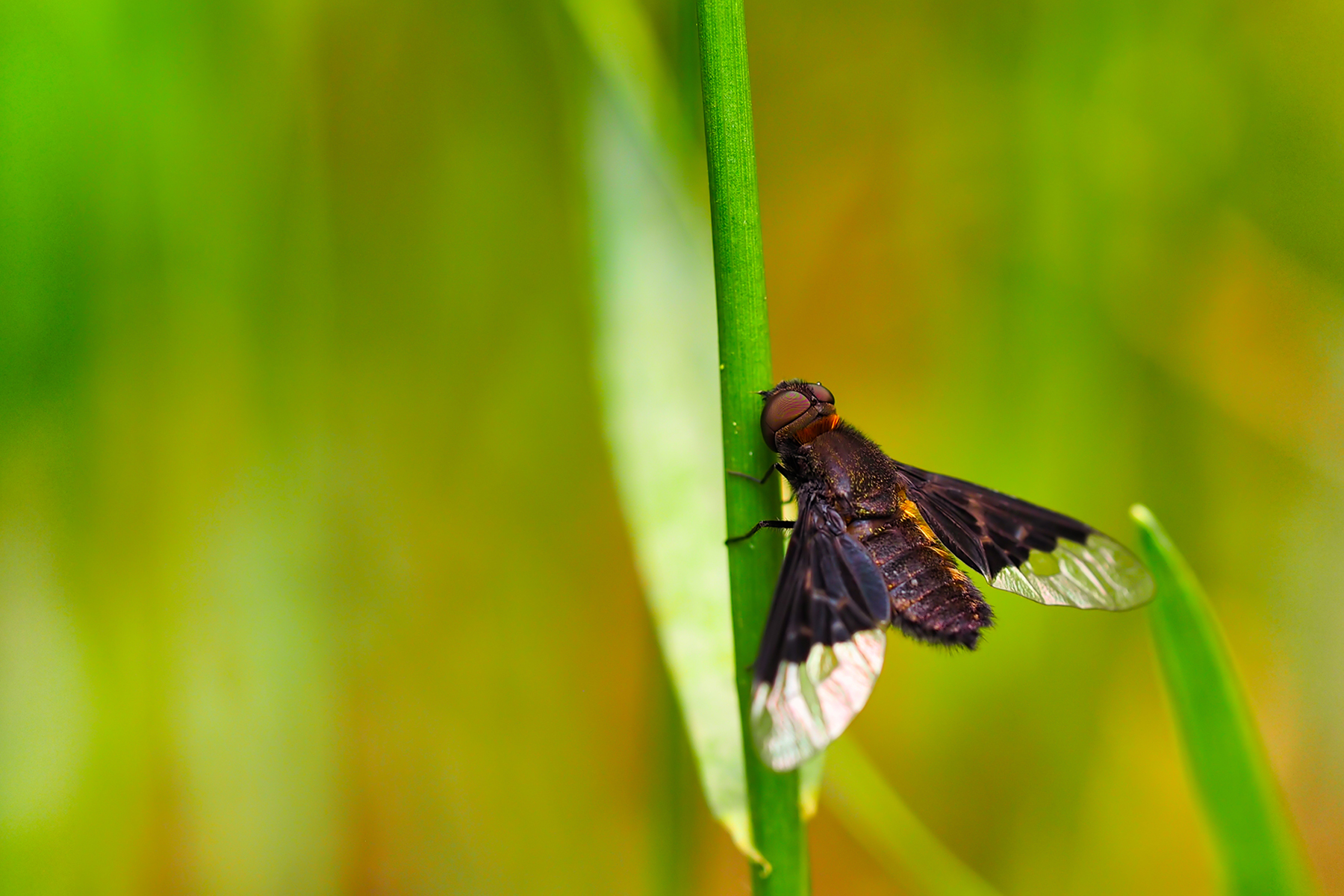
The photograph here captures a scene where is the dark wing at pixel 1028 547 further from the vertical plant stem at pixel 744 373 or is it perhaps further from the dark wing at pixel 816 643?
the vertical plant stem at pixel 744 373

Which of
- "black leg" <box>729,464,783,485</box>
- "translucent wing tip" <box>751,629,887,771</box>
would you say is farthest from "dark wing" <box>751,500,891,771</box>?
"black leg" <box>729,464,783,485</box>

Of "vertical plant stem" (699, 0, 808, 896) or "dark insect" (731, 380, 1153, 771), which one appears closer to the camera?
"vertical plant stem" (699, 0, 808, 896)

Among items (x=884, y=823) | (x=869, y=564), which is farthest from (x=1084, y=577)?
(x=884, y=823)

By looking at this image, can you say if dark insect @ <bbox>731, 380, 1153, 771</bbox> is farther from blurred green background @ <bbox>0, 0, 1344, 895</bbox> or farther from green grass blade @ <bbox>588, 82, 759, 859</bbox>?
blurred green background @ <bbox>0, 0, 1344, 895</bbox>

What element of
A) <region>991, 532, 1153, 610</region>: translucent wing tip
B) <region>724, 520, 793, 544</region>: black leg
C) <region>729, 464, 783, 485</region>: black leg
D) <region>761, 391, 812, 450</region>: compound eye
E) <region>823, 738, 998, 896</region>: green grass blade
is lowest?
<region>823, 738, 998, 896</region>: green grass blade

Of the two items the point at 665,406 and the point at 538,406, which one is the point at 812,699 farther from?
the point at 538,406

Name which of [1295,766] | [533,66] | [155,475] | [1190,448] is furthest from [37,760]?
[1295,766]
